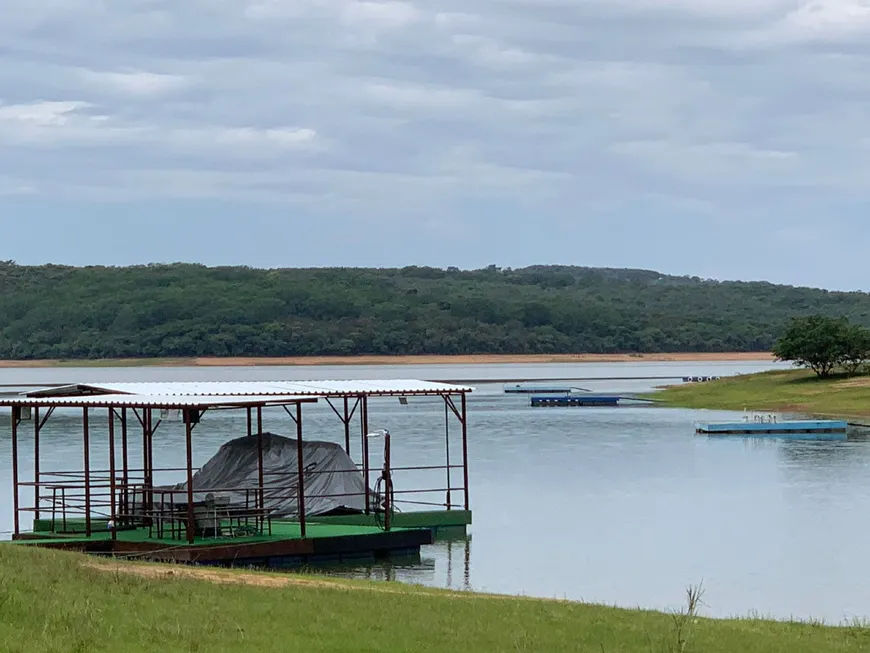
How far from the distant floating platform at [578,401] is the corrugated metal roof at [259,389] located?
65.3m

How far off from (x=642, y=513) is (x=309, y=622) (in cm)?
2355

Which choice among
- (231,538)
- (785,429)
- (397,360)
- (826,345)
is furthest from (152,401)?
(397,360)

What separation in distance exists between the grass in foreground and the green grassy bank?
6033 cm

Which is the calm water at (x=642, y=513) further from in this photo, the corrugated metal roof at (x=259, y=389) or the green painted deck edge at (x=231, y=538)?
the corrugated metal roof at (x=259, y=389)

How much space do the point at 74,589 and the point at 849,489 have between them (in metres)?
31.5

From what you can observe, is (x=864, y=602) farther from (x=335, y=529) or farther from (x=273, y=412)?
(x=273, y=412)

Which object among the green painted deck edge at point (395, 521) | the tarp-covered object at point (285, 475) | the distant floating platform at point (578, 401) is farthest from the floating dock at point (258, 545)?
the distant floating platform at point (578, 401)

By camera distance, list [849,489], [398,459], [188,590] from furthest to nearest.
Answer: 1. [398,459]
2. [849,489]
3. [188,590]

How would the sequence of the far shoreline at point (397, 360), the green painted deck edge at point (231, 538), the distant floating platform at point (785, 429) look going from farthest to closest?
1. the far shoreline at point (397, 360)
2. the distant floating platform at point (785, 429)
3. the green painted deck edge at point (231, 538)

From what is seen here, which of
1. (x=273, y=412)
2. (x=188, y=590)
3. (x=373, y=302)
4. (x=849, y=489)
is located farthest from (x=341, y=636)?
(x=373, y=302)

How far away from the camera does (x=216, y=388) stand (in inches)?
1173

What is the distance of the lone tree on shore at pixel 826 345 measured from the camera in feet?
288

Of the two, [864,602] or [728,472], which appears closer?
[864,602]

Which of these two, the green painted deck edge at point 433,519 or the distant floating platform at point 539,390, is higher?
the distant floating platform at point 539,390
